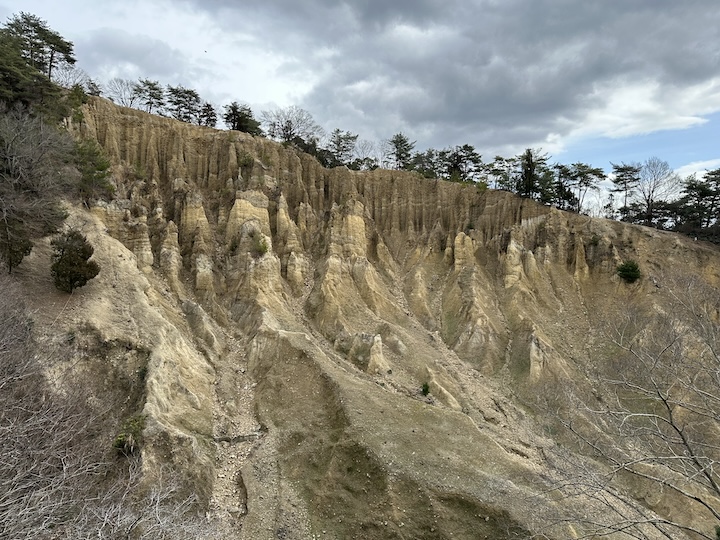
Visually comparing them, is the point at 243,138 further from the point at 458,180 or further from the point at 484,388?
the point at 484,388

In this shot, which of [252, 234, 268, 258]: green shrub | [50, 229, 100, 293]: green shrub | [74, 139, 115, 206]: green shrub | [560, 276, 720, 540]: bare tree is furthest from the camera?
[252, 234, 268, 258]: green shrub

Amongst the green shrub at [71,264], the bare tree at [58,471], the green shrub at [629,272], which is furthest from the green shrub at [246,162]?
the green shrub at [629,272]

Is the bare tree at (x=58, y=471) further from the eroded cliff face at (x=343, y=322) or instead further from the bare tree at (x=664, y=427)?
the bare tree at (x=664, y=427)

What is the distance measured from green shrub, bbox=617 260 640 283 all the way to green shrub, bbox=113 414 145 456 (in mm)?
36567

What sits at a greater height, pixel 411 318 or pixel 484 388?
pixel 411 318

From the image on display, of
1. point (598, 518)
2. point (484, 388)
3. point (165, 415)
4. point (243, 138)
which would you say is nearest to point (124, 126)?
point (243, 138)

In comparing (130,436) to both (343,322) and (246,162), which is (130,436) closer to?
(343,322)

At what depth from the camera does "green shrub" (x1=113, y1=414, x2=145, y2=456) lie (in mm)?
15084

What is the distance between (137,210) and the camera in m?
30.5

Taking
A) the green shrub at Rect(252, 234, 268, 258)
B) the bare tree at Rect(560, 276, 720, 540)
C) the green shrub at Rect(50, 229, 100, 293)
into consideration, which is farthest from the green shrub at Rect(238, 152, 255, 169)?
the bare tree at Rect(560, 276, 720, 540)

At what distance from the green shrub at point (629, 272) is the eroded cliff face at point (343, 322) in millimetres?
739

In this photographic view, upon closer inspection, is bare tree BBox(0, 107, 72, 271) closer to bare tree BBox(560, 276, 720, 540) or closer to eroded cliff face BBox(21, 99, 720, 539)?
eroded cliff face BBox(21, 99, 720, 539)

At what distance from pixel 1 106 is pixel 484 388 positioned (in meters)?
34.4

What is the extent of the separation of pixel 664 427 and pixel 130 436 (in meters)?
22.1
